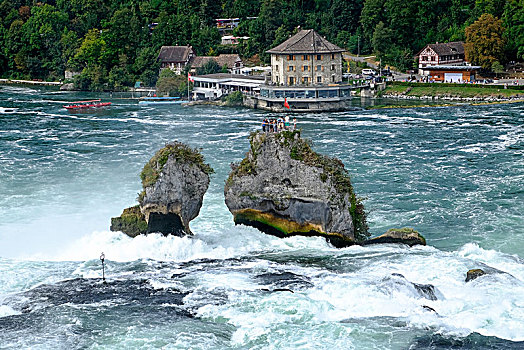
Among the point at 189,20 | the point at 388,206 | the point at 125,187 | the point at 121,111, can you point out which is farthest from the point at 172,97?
the point at 388,206

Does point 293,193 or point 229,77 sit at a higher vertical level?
point 229,77

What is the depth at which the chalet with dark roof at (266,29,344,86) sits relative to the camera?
88625 mm

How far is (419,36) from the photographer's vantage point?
4360 inches

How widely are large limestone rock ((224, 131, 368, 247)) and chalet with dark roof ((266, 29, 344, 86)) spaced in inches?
2085

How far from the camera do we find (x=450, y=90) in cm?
9281

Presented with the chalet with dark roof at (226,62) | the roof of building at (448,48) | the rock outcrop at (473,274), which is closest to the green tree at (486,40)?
the roof of building at (448,48)

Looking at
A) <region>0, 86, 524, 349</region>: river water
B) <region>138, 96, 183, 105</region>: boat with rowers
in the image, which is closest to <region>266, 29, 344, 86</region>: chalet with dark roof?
<region>138, 96, 183, 105</region>: boat with rowers

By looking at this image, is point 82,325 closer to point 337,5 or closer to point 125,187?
point 125,187

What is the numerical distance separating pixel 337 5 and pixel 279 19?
10063mm

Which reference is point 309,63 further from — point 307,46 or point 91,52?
point 91,52

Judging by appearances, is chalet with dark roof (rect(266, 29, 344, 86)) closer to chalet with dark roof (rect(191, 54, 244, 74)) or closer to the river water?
chalet with dark roof (rect(191, 54, 244, 74))

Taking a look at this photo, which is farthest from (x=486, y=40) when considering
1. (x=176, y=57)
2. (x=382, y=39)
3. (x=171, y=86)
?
(x=176, y=57)

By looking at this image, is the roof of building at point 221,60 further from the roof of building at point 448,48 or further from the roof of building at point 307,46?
the roof of building at point 448,48

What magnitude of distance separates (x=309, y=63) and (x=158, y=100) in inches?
830
